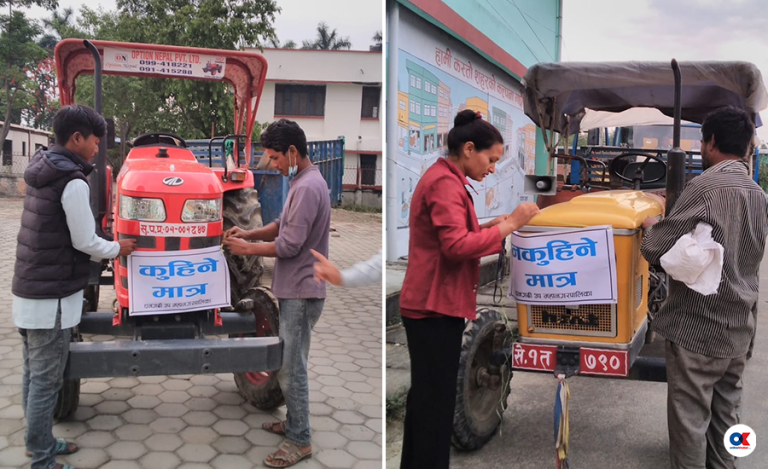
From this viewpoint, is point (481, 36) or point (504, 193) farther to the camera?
point (504, 193)

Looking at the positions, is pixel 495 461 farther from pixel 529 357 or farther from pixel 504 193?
pixel 504 193

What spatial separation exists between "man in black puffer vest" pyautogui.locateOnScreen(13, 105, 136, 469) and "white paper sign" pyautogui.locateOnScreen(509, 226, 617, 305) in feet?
7.14

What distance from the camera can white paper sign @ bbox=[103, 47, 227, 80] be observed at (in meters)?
4.98

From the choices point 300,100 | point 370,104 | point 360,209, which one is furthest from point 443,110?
point 300,100

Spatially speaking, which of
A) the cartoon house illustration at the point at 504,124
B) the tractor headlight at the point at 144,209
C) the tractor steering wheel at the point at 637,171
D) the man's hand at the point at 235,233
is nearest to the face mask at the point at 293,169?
the man's hand at the point at 235,233

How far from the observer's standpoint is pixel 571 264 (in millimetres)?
3238

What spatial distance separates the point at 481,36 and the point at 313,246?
861 cm

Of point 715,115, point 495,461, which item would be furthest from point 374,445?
point 715,115

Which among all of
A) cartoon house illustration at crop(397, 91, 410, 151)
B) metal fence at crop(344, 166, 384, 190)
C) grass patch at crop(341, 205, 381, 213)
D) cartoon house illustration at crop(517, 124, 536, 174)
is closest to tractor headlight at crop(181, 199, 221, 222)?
cartoon house illustration at crop(397, 91, 410, 151)

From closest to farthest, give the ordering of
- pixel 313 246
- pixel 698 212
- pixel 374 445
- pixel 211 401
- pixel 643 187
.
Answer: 1. pixel 698 212
2. pixel 313 246
3. pixel 374 445
4. pixel 211 401
5. pixel 643 187

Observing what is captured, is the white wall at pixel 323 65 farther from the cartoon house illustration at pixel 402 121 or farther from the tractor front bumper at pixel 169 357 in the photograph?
the tractor front bumper at pixel 169 357

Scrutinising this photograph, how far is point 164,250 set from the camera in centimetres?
367

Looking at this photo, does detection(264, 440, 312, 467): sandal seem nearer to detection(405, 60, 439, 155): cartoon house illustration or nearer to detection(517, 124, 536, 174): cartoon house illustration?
detection(405, 60, 439, 155): cartoon house illustration

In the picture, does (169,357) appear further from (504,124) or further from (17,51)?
(17,51)
